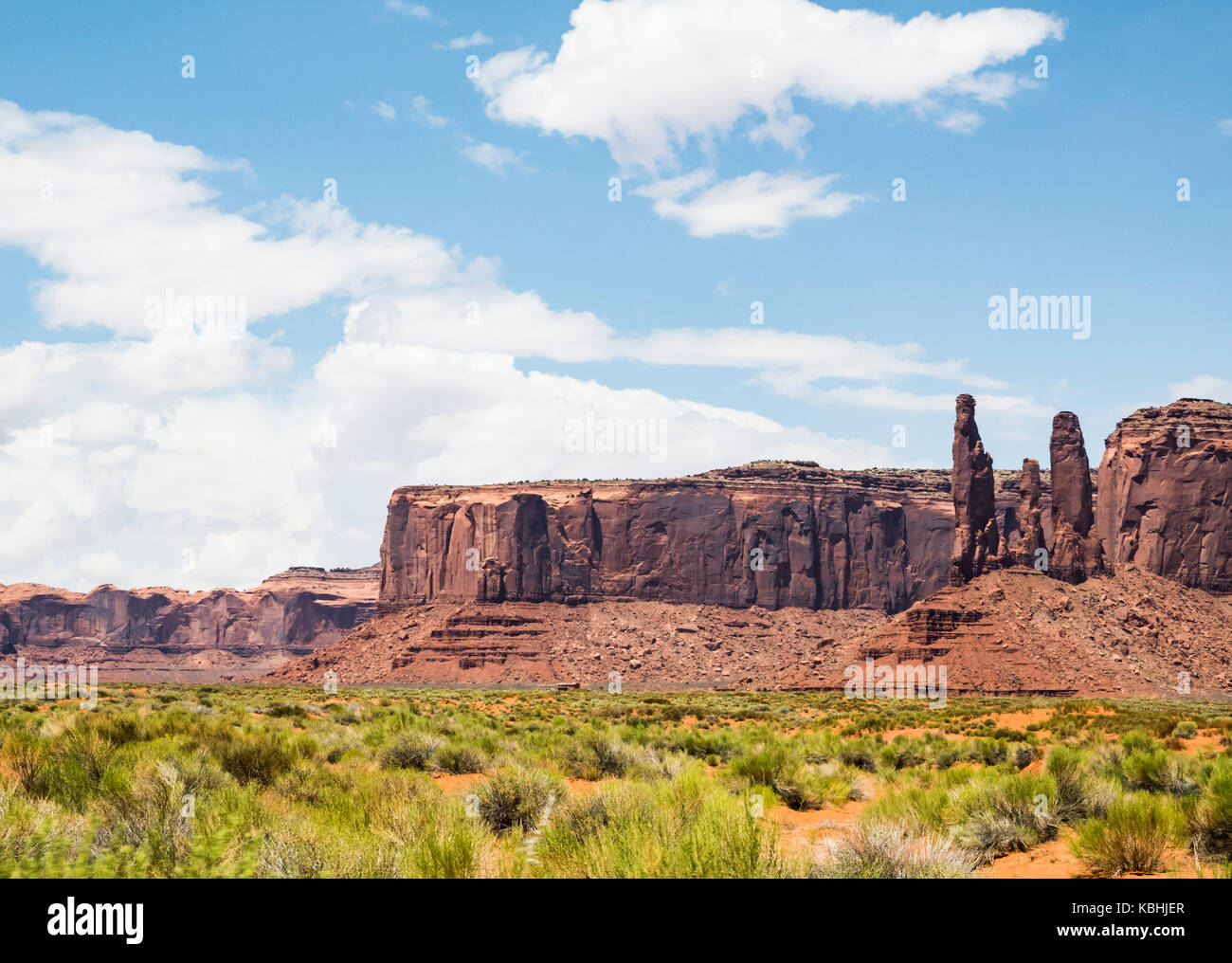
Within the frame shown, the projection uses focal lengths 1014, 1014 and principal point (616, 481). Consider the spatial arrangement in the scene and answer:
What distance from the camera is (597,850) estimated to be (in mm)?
7695

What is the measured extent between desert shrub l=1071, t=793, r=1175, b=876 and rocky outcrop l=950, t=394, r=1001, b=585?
83687 millimetres

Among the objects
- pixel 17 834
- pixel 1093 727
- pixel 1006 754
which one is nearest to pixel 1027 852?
pixel 17 834

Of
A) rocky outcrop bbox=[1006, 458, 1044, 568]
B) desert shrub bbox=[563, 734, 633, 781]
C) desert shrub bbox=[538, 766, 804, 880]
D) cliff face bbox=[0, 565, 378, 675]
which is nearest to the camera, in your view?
desert shrub bbox=[538, 766, 804, 880]

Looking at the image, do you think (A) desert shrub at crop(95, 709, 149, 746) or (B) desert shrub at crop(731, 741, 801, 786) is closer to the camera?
(B) desert shrub at crop(731, 741, 801, 786)

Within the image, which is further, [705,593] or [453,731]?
[705,593]

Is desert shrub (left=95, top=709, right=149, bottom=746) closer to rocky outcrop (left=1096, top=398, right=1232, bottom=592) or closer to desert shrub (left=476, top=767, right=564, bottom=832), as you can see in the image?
desert shrub (left=476, top=767, right=564, bottom=832)

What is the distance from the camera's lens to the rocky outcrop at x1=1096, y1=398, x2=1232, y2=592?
112m

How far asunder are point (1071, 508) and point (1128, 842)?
96948mm

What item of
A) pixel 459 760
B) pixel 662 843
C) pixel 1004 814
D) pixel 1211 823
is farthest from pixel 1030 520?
pixel 662 843

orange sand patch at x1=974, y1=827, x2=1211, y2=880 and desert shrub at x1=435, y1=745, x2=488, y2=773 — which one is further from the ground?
orange sand patch at x1=974, y1=827, x2=1211, y2=880

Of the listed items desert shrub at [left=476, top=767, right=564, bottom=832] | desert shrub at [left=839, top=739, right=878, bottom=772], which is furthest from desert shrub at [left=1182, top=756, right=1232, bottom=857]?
desert shrub at [left=839, top=739, right=878, bottom=772]

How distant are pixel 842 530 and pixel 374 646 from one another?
69602mm

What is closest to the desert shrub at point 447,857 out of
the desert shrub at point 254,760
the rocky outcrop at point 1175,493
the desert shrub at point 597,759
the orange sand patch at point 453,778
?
the desert shrub at point 254,760
